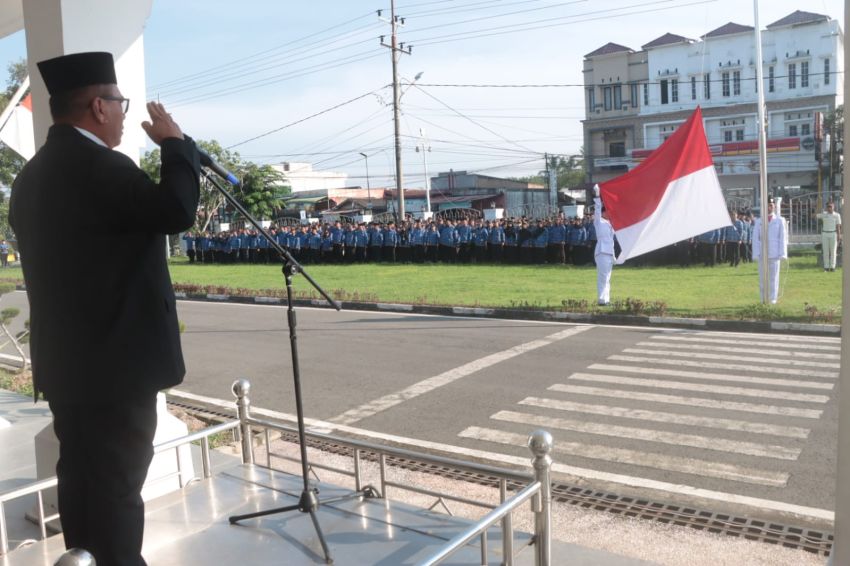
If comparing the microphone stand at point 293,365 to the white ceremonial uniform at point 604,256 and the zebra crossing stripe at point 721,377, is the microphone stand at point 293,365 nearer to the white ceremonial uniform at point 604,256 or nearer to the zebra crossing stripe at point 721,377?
the zebra crossing stripe at point 721,377

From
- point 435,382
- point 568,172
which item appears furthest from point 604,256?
point 568,172

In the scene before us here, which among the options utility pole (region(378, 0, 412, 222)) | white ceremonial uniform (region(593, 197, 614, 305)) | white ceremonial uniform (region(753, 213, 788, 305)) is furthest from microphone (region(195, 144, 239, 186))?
utility pole (region(378, 0, 412, 222))

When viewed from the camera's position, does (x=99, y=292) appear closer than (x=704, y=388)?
Yes

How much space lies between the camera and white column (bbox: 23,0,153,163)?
4.13m

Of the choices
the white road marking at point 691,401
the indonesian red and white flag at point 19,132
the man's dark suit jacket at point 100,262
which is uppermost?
the indonesian red and white flag at point 19,132

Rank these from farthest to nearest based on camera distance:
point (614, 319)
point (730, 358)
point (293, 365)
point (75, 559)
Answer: point (614, 319)
point (730, 358)
point (293, 365)
point (75, 559)

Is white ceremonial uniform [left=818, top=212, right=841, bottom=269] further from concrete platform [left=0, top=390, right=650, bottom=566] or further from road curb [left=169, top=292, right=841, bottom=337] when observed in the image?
concrete platform [left=0, top=390, right=650, bottom=566]

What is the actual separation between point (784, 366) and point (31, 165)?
876cm

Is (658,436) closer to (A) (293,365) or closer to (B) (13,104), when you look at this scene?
(A) (293,365)

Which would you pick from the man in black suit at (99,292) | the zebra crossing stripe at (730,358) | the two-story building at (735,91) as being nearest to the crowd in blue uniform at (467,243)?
the zebra crossing stripe at (730,358)

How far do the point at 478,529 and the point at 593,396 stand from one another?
5328 millimetres

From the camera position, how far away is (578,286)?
17.7 metres

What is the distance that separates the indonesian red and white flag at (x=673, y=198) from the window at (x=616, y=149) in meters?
48.1

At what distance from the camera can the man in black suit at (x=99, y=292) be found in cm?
243
